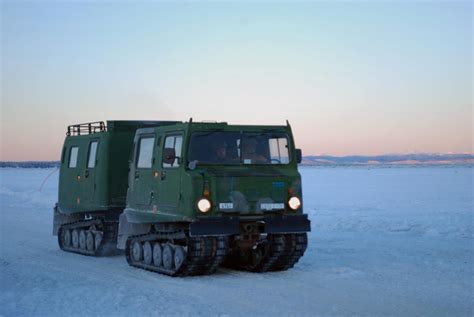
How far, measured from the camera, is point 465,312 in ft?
31.7

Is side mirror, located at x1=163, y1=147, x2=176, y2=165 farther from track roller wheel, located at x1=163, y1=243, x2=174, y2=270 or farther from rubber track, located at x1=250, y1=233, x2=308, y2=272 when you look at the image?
rubber track, located at x1=250, y1=233, x2=308, y2=272

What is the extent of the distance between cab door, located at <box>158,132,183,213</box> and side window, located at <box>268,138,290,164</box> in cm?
187

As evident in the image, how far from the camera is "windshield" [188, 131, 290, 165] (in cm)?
1324

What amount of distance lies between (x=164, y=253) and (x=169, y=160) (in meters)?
1.86

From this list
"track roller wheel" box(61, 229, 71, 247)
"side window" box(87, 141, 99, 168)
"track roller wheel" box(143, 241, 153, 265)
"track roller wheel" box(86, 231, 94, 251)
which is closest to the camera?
"track roller wheel" box(143, 241, 153, 265)

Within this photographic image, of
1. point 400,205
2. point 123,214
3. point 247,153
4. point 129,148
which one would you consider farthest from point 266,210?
point 400,205

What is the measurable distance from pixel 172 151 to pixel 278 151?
2184mm

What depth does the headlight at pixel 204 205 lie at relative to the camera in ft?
41.7

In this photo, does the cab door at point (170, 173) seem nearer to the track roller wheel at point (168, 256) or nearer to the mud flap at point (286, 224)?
the track roller wheel at point (168, 256)

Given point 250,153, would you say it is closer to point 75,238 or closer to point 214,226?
point 214,226

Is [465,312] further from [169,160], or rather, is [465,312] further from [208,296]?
[169,160]

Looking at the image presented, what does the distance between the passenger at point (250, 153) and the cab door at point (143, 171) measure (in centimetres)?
197

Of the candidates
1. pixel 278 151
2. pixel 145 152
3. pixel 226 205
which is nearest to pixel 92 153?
pixel 145 152

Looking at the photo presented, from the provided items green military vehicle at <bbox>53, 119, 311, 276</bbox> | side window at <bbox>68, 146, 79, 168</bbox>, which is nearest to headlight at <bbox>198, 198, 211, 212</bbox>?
green military vehicle at <bbox>53, 119, 311, 276</bbox>
